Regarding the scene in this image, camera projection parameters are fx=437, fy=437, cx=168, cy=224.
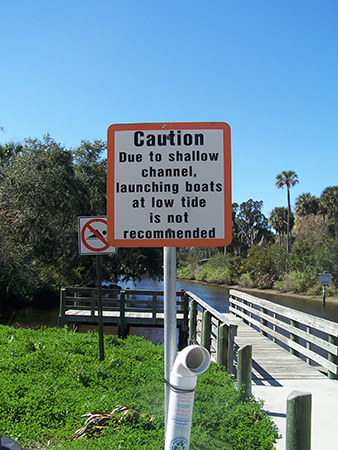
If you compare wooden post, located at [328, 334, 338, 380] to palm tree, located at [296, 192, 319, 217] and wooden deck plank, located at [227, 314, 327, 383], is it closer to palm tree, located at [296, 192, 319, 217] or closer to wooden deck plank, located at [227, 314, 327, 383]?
wooden deck plank, located at [227, 314, 327, 383]

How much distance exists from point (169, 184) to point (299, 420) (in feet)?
6.81

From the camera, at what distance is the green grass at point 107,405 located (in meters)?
3.94

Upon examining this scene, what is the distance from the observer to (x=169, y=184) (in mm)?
2668

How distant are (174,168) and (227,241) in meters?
0.55

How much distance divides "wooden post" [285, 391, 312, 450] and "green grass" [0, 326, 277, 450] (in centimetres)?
76

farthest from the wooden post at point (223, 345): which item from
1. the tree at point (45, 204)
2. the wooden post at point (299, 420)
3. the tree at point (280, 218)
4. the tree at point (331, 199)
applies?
the tree at point (280, 218)

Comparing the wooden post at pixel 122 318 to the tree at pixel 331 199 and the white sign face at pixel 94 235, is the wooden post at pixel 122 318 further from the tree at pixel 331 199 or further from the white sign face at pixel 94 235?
the tree at pixel 331 199

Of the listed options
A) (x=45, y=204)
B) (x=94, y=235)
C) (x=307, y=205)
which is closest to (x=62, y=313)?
(x=94, y=235)

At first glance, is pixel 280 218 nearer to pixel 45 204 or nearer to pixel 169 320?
pixel 45 204

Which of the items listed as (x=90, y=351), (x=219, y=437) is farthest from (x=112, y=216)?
(x=90, y=351)

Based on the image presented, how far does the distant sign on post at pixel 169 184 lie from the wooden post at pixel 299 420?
152 centimetres

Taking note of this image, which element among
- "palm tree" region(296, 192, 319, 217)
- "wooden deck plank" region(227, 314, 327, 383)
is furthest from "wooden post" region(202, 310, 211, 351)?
"palm tree" region(296, 192, 319, 217)

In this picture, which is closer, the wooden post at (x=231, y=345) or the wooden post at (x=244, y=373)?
the wooden post at (x=244, y=373)

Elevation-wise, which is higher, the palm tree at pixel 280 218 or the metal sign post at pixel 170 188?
the palm tree at pixel 280 218
